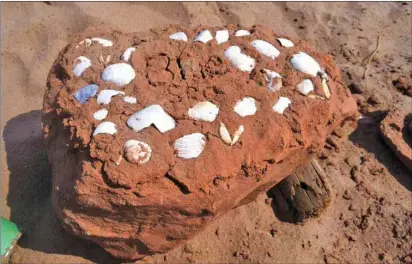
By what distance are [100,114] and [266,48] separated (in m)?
0.73

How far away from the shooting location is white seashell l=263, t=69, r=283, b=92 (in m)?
1.68

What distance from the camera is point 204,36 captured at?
188 centimetres

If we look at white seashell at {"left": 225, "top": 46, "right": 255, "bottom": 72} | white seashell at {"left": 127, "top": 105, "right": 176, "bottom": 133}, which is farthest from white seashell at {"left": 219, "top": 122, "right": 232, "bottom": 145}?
white seashell at {"left": 225, "top": 46, "right": 255, "bottom": 72}

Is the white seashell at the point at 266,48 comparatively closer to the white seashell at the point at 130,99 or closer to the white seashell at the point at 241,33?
the white seashell at the point at 241,33

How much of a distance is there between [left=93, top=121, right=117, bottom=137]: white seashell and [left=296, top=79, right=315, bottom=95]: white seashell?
0.73m

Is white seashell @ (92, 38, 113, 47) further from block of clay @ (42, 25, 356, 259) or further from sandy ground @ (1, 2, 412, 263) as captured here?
sandy ground @ (1, 2, 412, 263)

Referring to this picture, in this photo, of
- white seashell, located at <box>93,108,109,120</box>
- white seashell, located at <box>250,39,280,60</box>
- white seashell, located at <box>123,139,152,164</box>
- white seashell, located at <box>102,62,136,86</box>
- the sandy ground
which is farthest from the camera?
the sandy ground

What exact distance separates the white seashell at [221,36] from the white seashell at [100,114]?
59 centimetres

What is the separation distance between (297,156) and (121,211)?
2.35ft

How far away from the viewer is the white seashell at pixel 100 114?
157 cm

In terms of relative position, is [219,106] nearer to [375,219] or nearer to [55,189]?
[55,189]

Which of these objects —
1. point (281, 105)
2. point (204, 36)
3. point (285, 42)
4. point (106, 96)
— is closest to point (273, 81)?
point (281, 105)

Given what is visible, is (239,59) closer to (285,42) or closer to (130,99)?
(285,42)

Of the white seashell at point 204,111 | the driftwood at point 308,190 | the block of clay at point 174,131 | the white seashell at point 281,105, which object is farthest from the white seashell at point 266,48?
the driftwood at point 308,190
